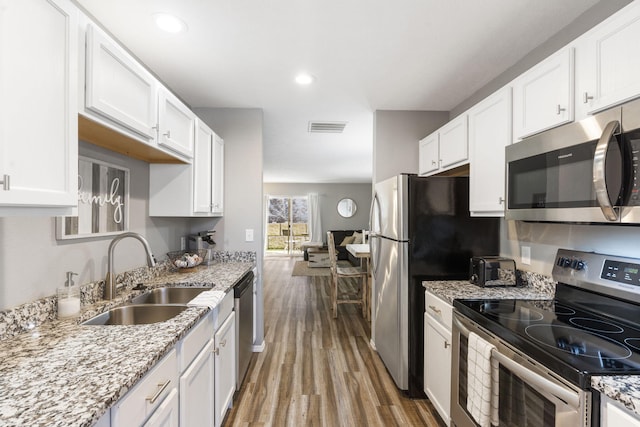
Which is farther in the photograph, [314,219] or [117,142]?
[314,219]

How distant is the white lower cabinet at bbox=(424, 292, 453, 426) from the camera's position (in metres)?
1.83

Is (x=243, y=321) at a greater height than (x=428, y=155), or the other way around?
(x=428, y=155)

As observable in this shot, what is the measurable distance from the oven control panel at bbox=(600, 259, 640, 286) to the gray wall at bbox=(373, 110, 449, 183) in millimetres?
1847

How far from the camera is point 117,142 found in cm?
167

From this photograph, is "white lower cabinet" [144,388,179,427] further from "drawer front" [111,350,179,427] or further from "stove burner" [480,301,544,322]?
"stove burner" [480,301,544,322]

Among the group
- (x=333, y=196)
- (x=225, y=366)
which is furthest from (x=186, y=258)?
(x=333, y=196)

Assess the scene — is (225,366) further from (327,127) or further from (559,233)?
(327,127)

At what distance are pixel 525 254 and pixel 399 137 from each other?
1606mm

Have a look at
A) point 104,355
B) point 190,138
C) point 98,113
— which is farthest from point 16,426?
point 190,138

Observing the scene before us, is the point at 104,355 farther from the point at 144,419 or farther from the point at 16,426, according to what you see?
the point at 16,426

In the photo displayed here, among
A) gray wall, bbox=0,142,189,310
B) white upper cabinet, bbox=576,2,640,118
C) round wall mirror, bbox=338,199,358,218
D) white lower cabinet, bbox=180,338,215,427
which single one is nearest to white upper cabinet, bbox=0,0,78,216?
gray wall, bbox=0,142,189,310

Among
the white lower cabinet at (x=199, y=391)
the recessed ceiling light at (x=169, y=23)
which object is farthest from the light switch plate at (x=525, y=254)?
the recessed ceiling light at (x=169, y=23)

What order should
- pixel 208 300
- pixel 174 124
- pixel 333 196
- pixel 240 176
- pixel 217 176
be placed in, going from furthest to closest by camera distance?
pixel 333 196
pixel 240 176
pixel 217 176
pixel 174 124
pixel 208 300

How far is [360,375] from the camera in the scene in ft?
8.57
